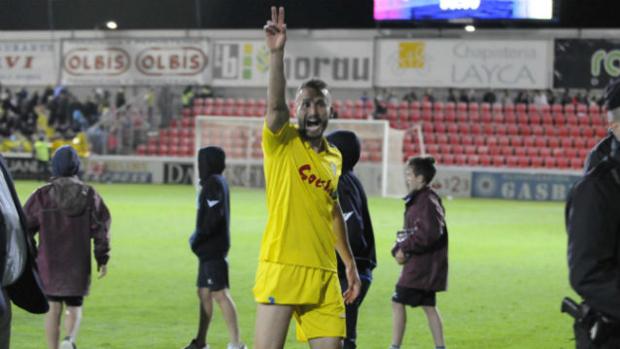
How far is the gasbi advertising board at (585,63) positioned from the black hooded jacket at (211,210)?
2796 cm

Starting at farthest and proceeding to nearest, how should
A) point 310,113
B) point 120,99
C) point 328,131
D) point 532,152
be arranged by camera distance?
point 120,99, point 532,152, point 328,131, point 310,113

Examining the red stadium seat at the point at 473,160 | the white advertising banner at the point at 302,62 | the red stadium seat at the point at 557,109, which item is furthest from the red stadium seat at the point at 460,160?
the white advertising banner at the point at 302,62

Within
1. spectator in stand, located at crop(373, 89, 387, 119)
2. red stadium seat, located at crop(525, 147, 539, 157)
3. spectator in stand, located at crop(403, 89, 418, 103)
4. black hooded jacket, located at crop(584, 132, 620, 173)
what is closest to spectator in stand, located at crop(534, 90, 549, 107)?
red stadium seat, located at crop(525, 147, 539, 157)

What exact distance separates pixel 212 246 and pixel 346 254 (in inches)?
128

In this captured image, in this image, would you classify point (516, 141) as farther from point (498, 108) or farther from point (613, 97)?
point (613, 97)

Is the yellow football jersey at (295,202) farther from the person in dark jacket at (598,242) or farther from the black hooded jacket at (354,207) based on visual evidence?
the person in dark jacket at (598,242)

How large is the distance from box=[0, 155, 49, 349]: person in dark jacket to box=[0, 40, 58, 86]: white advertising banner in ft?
124

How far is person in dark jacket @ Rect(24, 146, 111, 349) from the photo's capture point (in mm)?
8539

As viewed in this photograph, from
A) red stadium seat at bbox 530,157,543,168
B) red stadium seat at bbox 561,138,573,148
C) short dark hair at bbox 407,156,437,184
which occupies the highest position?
short dark hair at bbox 407,156,437,184

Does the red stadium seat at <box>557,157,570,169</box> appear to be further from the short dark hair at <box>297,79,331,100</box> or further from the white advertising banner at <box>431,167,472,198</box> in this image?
the short dark hair at <box>297,79,331,100</box>

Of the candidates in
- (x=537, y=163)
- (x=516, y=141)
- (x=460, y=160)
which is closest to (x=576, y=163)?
(x=537, y=163)

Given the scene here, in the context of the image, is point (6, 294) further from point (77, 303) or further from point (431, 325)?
point (431, 325)

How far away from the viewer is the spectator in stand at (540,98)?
37.5 meters

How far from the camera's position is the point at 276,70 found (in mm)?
5715
